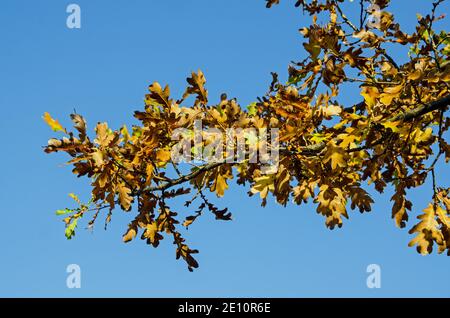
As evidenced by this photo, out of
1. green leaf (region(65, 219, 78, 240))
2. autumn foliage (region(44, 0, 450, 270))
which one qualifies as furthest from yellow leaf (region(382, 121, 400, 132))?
green leaf (region(65, 219, 78, 240))

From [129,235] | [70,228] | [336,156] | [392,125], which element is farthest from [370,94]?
[70,228]

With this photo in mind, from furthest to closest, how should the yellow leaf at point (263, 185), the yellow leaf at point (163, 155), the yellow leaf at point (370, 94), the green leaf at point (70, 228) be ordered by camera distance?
the green leaf at point (70, 228), the yellow leaf at point (263, 185), the yellow leaf at point (163, 155), the yellow leaf at point (370, 94)

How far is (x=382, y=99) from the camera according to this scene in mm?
3621

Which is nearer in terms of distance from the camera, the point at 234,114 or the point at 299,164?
the point at 234,114

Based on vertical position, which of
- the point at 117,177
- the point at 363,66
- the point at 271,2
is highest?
the point at 271,2

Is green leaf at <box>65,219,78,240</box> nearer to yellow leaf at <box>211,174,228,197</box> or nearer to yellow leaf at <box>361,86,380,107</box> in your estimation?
yellow leaf at <box>211,174,228,197</box>

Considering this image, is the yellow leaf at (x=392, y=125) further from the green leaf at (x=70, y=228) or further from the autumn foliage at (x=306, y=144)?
the green leaf at (x=70, y=228)

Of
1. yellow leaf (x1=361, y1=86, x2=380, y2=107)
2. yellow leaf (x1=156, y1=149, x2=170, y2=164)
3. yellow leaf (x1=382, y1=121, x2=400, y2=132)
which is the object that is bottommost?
yellow leaf (x1=156, y1=149, x2=170, y2=164)

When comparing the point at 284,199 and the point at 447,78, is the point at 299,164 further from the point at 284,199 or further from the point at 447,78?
the point at 447,78

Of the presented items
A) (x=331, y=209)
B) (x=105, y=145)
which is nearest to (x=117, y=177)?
(x=105, y=145)

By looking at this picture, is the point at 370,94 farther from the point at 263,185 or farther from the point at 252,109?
the point at 252,109

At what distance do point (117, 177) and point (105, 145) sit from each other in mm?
293

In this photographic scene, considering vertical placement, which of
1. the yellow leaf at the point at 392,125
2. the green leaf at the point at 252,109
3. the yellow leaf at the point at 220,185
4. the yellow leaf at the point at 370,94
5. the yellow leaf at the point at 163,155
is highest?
the green leaf at the point at 252,109

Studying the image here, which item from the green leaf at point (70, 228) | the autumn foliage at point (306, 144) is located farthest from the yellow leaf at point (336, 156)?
the green leaf at point (70, 228)
